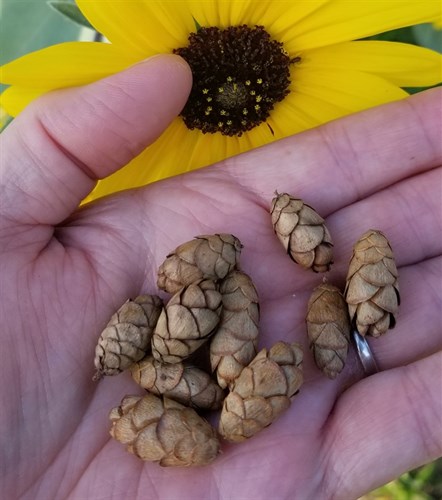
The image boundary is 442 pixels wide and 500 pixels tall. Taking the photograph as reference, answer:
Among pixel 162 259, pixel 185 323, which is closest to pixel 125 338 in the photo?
pixel 185 323

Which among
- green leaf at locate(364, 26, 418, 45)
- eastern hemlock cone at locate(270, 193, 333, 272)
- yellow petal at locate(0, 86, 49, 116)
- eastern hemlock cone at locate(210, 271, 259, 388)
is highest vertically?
yellow petal at locate(0, 86, 49, 116)

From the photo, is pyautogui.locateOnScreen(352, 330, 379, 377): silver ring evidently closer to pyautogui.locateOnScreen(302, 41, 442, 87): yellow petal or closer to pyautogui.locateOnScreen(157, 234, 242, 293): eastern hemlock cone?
pyautogui.locateOnScreen(157, 234, 242, 293): eastern hemlock cone

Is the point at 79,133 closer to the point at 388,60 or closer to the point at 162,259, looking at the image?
the point at 162,259

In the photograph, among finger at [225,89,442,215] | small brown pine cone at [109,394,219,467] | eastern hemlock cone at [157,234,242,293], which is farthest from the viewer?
finger at [225,89,442,215]

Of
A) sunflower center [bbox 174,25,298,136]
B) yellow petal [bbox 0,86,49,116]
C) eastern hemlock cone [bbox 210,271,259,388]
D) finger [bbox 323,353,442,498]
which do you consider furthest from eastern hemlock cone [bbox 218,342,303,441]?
yellow petal [bbox 0,86,49,116]

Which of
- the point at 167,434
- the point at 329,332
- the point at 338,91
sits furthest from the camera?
the point at 338,91

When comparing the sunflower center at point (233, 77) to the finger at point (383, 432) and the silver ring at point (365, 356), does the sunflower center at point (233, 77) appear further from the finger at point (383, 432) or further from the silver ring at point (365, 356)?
the finger at point (383, 432)
